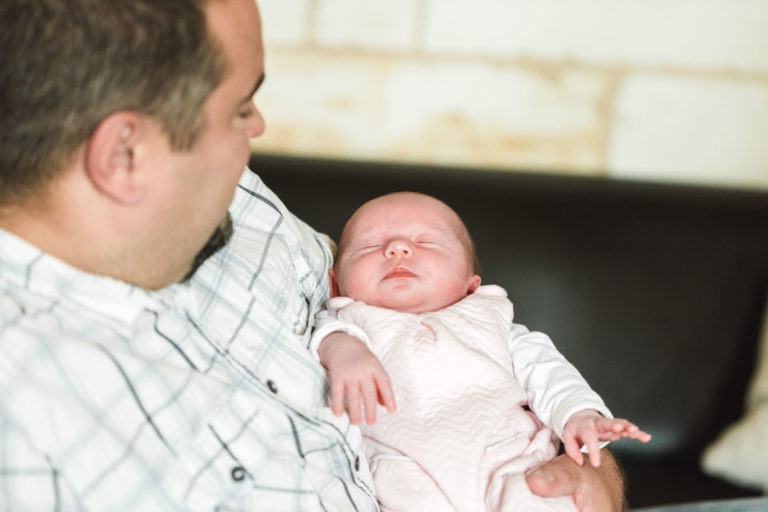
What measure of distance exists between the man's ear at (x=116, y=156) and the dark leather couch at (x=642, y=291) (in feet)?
3.59

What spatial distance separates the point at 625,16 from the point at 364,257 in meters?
1.22

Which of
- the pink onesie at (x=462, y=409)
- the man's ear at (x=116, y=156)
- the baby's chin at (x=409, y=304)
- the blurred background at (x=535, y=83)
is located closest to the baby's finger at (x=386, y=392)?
the pink onesie at (x=462, y=409)

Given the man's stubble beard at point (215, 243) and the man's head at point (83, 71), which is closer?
the man's head at point (83, 71)

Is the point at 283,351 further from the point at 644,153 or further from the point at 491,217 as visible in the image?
the point at 644,153

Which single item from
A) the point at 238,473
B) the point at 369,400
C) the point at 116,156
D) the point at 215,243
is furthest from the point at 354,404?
the point at 116,156

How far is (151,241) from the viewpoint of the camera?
3.42ft

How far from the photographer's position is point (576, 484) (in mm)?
1202

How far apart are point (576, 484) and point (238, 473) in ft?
1.50

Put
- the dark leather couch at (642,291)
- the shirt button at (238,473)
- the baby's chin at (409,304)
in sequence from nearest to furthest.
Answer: the shirt button at (238,473) < the baby's chin at (409,304) < the dark leather couch at (642,291)

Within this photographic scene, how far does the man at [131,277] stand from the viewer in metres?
0.92

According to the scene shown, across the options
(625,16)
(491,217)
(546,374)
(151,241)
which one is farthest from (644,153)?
(151,241)

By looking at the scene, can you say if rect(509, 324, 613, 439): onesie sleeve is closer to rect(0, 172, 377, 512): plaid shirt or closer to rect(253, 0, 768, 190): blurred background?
rect(0, 172, 377, 512): plaid shirt

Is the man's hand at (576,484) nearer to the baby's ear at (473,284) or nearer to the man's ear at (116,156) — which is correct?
the baby's ear at (473,284)

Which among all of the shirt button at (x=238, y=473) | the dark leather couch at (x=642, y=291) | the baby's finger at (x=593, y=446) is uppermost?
the dark leather couch at (x=642, y=291)
